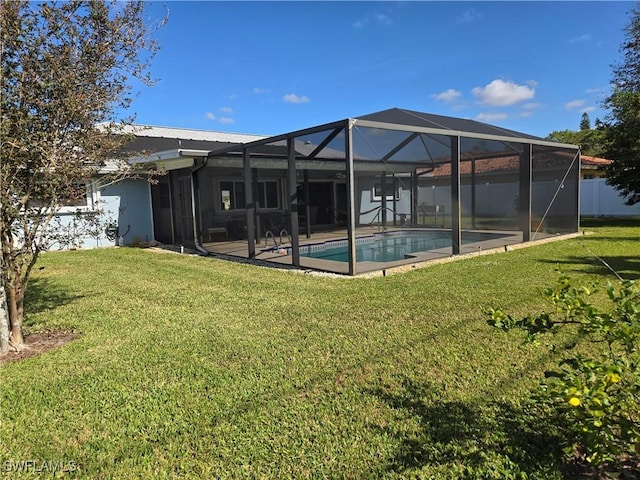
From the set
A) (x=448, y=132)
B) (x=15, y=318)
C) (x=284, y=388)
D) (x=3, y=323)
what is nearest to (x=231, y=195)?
(x=448, y=132)

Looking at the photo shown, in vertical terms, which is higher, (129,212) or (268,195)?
(268,195)

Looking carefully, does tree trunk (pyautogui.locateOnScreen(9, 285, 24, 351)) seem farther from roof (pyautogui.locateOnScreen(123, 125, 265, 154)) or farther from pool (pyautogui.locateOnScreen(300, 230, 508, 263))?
roof (pyautogui.locateOnScreen(123, 125, 265, 154))

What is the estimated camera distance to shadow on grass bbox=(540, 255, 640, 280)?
6.68 m

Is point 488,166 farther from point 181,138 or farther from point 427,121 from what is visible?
point 181,138

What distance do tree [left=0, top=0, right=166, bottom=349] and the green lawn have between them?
1.37m

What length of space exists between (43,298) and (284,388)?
4893 millimetres

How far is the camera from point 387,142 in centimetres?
1080

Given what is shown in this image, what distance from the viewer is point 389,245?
12.5 m

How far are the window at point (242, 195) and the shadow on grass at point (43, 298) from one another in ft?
24.4

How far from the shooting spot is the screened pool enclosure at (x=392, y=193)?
958 centimetres

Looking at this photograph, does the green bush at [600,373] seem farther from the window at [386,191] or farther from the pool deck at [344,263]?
the window at [386,191]

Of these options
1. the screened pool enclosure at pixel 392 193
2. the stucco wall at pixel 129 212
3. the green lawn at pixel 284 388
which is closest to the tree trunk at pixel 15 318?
the green lawn at pixel 284 388

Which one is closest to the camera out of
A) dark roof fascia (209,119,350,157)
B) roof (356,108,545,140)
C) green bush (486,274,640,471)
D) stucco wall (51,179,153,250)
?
green bush (486,274,640,471)

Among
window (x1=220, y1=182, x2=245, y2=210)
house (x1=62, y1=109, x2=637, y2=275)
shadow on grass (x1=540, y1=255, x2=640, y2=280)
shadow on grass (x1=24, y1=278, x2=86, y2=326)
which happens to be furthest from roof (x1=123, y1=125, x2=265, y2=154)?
shadow on grass (x1=540, y1=255, x2=640, y2=280)
